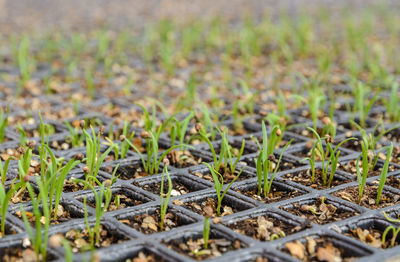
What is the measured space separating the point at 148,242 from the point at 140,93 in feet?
7.42

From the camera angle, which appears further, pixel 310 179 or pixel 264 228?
pixel 310 179

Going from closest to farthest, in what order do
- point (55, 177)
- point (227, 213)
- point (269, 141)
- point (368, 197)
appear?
point (55, 177), point (227, 213), point (368, 197), point (269, 141)

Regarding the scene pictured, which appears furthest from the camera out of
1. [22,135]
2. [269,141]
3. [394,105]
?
[394,105]

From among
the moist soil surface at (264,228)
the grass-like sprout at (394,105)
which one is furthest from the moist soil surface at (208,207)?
the grass-like sprout at (394,105)

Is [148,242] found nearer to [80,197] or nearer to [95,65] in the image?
[80,197]

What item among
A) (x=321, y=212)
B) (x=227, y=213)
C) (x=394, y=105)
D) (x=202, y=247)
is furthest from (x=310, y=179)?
(x=394, y=105)

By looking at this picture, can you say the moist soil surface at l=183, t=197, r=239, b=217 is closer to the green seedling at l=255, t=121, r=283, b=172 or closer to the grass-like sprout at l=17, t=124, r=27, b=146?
the green seedling at l=255, t=121, r=283, b=172

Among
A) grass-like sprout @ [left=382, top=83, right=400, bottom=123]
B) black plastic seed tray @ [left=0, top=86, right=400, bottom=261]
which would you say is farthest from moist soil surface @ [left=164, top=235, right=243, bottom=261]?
grass-like sprout @ [left=382, top=83, right=400, bottom=123]

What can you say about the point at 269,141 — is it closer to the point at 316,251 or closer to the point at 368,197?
the point at 368,197

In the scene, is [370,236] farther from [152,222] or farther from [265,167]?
[152,222]

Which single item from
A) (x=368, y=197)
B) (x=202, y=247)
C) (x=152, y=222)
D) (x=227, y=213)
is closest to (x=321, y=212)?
(x=368, y=197)

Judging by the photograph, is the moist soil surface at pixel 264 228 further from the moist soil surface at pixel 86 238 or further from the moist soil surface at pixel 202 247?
the moist soil surface at pixel 86 238

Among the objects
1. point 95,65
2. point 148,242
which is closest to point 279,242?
point 148,242

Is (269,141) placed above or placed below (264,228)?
above
